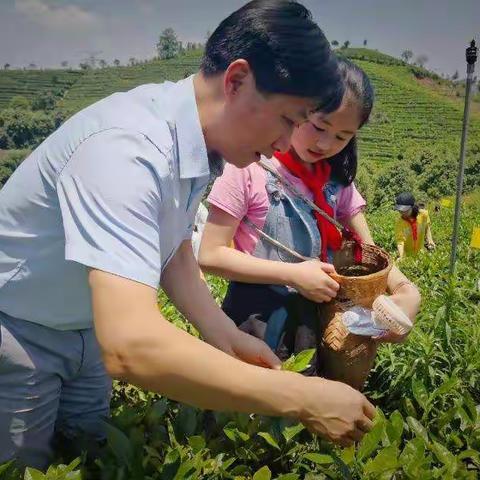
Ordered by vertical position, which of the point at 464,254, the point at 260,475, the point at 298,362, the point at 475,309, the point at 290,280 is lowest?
the point at 464,254

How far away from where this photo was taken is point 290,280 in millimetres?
1835

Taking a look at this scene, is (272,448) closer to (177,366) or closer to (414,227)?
(177,366)

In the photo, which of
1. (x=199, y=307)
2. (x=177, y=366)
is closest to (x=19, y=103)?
(x=199, y=307)

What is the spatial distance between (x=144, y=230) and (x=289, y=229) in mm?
978

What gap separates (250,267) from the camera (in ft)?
6.11

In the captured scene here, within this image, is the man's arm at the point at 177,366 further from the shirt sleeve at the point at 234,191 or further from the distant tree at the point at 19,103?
the distant tree at the point at 19,103

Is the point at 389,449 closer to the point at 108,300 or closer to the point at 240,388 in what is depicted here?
the point at 240,388

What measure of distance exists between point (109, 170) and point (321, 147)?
1.04m

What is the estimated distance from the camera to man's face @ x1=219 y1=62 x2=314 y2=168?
1.21 meters

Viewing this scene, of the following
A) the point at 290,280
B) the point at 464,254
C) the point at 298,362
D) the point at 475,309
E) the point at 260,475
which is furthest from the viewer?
the point at 464,254

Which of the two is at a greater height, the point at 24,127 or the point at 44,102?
the point at 44,102

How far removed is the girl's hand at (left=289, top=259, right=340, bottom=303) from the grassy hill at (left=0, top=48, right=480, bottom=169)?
1079 inches

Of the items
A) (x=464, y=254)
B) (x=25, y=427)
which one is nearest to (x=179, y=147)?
(x=25, y=427)

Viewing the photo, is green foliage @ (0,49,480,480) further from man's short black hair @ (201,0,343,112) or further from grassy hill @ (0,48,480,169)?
grassy hill @ (0,48,480,169)
